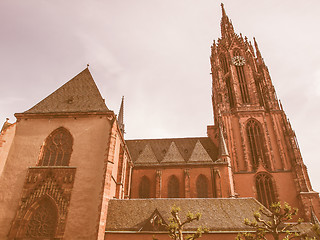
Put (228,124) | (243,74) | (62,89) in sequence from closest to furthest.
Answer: (62,89) < (228,124) < (243,74)

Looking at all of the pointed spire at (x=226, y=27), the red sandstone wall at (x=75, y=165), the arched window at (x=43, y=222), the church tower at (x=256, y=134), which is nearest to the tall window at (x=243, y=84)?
the church tower at (x=256, y=134)

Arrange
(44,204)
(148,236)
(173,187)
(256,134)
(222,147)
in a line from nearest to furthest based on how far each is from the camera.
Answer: (148,236), (44,204), (173,187), (222,147), (256,134)

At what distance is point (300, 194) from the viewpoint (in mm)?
22562

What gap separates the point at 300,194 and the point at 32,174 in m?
22.9

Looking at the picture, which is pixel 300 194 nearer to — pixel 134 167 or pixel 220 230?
pixel 220 230

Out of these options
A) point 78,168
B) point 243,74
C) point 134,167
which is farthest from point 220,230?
point 243,74

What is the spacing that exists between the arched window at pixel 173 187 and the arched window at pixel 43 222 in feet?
38.9

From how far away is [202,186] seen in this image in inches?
904

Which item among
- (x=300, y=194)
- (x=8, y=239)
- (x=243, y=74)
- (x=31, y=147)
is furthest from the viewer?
(x=243, y=74)

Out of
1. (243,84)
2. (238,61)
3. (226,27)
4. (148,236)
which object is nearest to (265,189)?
(243,84)

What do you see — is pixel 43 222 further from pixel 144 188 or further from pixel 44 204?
pixel 144 188

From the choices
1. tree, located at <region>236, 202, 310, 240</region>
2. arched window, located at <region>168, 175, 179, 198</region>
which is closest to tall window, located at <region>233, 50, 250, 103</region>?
arched window, located at <region>168, 175, 179, 198</region>

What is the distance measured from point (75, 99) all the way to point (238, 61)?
24818 mm

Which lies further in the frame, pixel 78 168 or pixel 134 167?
pixel 134 167
